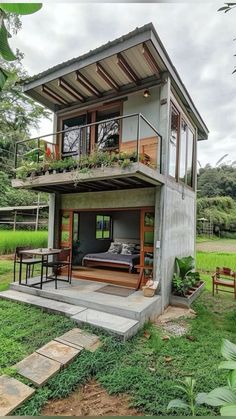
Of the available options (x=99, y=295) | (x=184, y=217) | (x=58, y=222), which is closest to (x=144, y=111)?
(x=184, y=217)

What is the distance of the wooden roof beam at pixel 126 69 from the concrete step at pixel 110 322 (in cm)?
584

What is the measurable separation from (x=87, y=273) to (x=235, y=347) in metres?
7.29

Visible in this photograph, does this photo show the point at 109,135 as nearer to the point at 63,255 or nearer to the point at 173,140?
the point at 173,140

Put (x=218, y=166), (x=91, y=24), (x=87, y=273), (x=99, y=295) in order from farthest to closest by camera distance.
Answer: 1. (x=218, y=166)
2. (x=87, y=273)
3. (x=99, y=295)
4. (x=91, y=24)

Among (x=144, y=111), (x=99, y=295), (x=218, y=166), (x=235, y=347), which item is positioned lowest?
(x=99, y=295)

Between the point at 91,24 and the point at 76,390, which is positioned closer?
the point at 91,24

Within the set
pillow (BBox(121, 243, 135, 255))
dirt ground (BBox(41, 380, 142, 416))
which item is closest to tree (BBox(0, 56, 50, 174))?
pillow (BBox(121, 243, 135, 255))

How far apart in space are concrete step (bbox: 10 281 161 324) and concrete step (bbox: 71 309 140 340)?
0.46 ft

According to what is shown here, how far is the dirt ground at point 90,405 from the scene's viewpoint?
9.23 feet

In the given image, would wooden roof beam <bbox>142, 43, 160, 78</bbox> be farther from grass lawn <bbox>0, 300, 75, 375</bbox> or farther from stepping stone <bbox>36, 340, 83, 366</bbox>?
stepping stone <bbox>36, 340, 83, 366</bbox>

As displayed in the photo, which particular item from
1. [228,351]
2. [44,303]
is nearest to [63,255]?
[44,303]

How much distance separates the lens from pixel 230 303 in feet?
23.4

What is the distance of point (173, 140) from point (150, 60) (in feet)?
7.29

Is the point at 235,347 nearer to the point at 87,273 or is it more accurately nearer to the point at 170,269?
the point at 170,269
